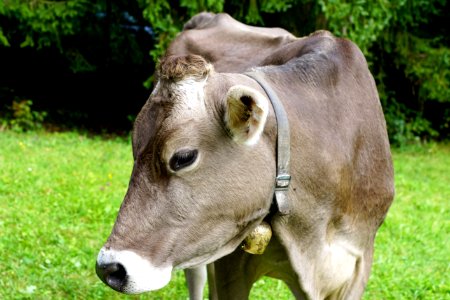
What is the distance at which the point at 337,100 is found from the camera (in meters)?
3.22

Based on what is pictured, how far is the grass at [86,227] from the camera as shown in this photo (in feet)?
16.1

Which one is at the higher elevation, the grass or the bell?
the bell

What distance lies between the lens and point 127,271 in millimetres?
2389

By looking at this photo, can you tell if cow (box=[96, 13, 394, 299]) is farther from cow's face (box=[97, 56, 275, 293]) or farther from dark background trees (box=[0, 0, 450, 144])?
dark background trees (box=[0, 0, 450, 144])

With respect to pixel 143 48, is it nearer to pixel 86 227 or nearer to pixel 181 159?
pixel 86 227

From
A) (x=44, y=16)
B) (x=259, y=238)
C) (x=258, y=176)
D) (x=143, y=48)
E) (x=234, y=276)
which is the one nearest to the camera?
(x=258, y=176)

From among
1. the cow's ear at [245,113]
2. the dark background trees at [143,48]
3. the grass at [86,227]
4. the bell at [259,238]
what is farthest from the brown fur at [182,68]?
the dark background trees at [143,48]

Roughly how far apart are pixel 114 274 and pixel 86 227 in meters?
3.63

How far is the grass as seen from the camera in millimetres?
4902

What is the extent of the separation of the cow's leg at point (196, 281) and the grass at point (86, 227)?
33 cm

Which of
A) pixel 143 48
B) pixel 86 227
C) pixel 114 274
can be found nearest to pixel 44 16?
pixel 143 48

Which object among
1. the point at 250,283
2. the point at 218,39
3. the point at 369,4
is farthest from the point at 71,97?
the point at 250,283

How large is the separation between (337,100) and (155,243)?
120 cm

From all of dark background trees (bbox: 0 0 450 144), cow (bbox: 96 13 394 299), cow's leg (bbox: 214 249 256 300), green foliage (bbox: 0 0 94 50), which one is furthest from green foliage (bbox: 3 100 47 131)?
cow's leg (bbox: 214 249 256 300)
